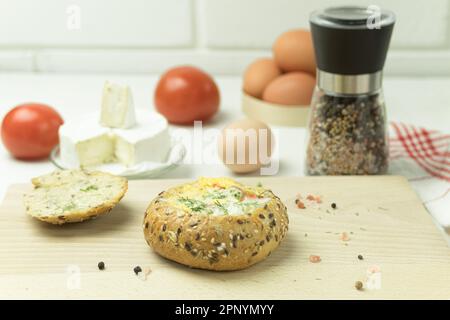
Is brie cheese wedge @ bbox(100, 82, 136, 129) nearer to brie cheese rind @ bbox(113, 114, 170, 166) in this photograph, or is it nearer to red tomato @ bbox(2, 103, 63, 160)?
brie cheese rind @ bbox(113, 114, 170, 166)

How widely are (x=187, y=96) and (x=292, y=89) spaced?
0.27 metres

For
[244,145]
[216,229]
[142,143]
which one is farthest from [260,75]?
[216,229]

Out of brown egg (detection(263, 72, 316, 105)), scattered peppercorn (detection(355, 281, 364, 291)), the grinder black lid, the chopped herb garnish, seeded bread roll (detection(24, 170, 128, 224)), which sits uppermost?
the grinder black lid

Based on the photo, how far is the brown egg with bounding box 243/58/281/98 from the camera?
207cm

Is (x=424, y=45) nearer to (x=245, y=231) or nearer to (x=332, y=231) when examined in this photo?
(x=332, y=231)

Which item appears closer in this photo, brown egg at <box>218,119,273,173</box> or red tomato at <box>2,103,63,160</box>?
brown egg at <box>218,119,273,173</box>

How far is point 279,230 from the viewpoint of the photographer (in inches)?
51.8

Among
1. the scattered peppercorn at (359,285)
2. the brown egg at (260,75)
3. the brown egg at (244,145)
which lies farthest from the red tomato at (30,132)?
the scattered peppercorn at (359,285)

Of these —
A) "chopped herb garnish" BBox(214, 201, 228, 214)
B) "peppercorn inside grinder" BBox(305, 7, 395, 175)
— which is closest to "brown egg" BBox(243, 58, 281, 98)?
"peppercorn inside grinder" BBox(305, 7, 395, 175)

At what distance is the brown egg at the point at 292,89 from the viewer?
2.00m

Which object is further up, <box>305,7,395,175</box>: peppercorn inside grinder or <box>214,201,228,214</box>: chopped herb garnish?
<box>305,7,395,175</box>: peppercorn inside grinder

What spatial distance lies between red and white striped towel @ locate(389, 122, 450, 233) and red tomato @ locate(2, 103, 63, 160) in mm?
800

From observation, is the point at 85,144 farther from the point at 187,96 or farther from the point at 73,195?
the point at 187,96
